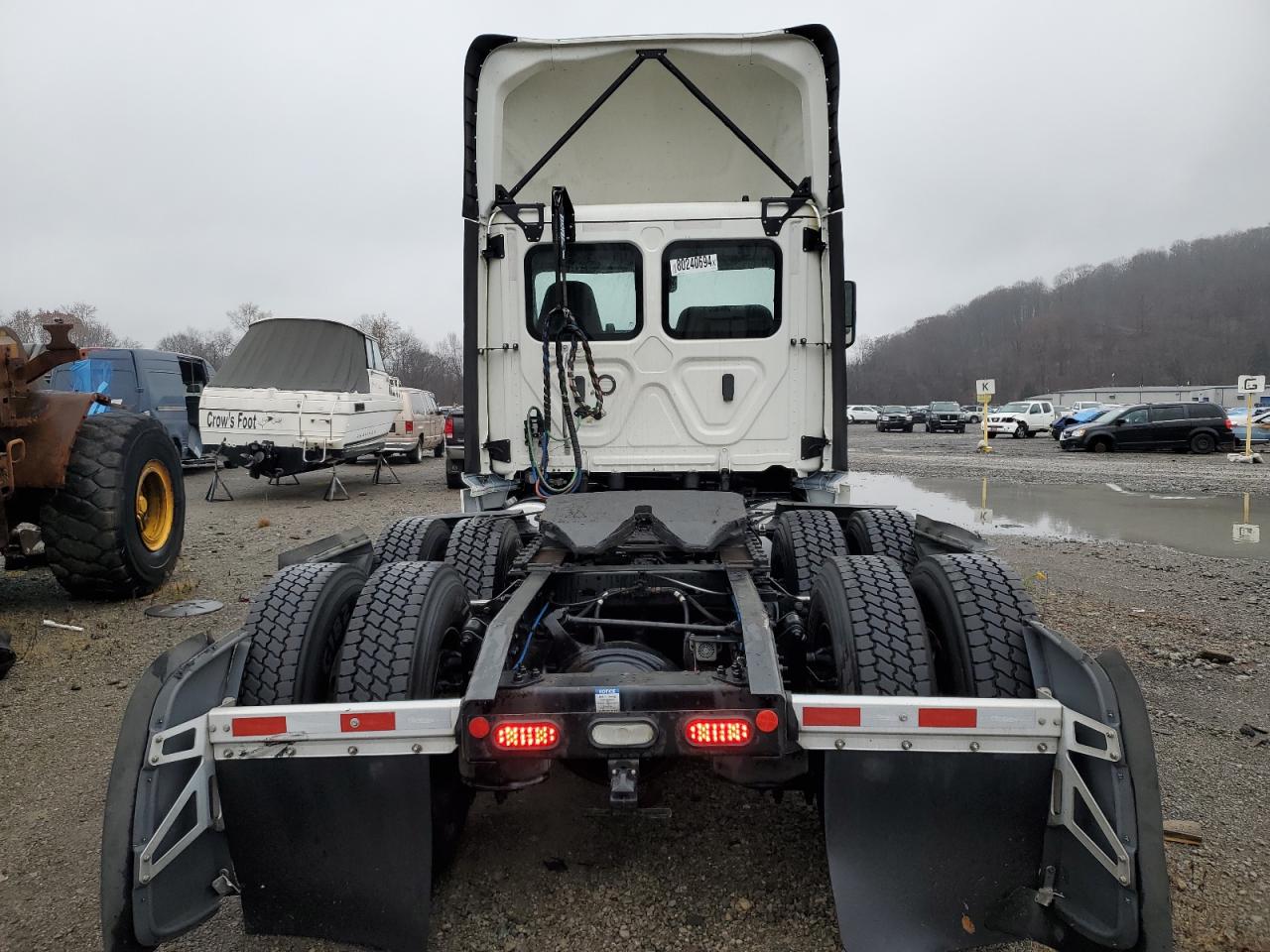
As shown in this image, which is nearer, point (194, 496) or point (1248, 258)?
point (194, 496)

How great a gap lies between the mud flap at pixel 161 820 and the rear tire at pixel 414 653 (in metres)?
0.41

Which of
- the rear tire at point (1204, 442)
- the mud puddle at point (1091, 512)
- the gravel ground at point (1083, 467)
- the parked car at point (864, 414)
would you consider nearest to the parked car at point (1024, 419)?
the gravel ground at point (1083, 467)

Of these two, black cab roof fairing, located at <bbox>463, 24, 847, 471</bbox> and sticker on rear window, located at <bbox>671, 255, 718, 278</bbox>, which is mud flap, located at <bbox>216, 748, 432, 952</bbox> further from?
sticker on rear window, located at <bbox>671, 255, 718, 278</bbox>

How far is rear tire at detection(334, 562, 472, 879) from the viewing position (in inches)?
88.8

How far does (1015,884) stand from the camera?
1954mm

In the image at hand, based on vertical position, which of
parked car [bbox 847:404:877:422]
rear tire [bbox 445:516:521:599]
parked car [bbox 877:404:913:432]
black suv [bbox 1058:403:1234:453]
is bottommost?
rear tire [bbox 445:516:521:599]

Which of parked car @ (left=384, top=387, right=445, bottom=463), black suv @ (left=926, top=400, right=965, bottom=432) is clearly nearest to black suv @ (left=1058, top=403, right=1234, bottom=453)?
black suv @ (left=926, top=400, right=965, bottom=432)

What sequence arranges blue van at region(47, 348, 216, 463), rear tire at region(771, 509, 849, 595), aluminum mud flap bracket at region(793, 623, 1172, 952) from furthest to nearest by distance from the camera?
blue van at region(47, 348, 216, 463) < rear tire at region(771, 509, 849, 595) < aluminum mud flap bracket at region(793, 623, 1172, 952)

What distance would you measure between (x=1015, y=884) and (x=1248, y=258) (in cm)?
13136

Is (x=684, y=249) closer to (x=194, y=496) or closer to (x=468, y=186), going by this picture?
(x=468, y=186)

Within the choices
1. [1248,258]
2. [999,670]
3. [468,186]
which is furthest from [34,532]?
[1248,258]

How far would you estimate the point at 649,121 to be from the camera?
4.69 meters

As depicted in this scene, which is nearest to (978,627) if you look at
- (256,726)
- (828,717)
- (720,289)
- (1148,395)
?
(828,717)

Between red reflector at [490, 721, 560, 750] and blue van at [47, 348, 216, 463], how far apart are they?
13402 millimetres
